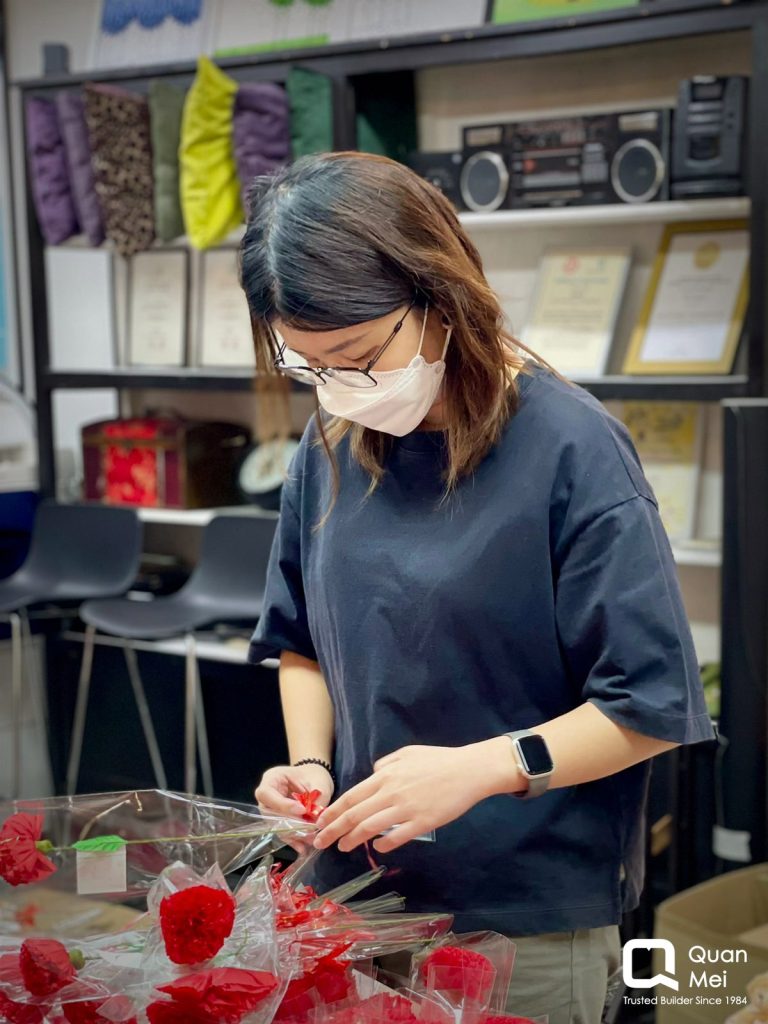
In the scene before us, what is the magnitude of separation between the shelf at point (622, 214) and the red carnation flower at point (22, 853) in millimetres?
2245

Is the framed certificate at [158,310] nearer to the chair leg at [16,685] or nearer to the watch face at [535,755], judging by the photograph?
the chair leg at [16,685]

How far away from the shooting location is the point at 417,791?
1.06 meters

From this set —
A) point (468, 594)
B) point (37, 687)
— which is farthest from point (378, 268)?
point (37, 687)

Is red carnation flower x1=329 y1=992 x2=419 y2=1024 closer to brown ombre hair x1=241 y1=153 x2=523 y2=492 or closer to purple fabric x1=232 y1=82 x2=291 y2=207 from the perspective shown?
brown ombre hair x1=241 y1=153 x2=523 y2=492

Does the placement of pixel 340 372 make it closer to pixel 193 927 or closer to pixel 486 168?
pixel 193 927

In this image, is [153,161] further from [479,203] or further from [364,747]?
[364,747]

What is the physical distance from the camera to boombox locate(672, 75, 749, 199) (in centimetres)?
280

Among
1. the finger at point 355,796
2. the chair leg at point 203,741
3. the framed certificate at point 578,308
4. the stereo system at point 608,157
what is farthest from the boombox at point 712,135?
the finger at point 355,796

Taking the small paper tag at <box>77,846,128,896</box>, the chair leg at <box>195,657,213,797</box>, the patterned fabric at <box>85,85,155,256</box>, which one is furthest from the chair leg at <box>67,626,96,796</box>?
the small paper tag at <box>77,846,128,896</box>

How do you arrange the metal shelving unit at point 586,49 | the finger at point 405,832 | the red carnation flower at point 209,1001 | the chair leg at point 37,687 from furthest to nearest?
the chair leg at point 37,687
the metal shelving unit at point 586,49
the finger at point 405,832
the red carnation flower at point 209,1001

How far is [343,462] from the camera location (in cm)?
132

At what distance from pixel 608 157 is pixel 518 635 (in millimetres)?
2119

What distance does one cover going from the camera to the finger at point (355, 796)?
1.07 m

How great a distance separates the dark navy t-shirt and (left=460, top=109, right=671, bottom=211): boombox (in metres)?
1.93
